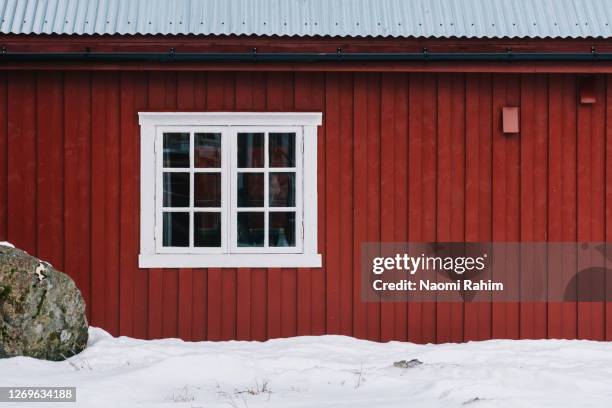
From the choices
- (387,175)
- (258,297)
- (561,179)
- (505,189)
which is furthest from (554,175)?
(258,297)

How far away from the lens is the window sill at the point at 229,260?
852 centimetres

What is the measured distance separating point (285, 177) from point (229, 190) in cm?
53

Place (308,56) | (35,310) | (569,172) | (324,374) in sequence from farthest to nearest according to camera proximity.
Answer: (569,172), (308,56), (35,310), (324,374)

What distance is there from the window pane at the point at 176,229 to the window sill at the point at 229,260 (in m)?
0.14

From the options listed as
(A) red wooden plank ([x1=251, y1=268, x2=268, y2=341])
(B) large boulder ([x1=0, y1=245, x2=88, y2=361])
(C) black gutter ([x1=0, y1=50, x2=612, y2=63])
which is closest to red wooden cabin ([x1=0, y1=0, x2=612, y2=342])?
(A) red wooden plank ([x1=251, y1=268, x2=268, y2=341])

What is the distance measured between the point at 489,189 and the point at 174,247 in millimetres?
2946

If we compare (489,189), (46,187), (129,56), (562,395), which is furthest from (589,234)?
(46,187)

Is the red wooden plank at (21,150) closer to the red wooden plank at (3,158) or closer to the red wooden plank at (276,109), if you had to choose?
the red wooden plank at (3,158)

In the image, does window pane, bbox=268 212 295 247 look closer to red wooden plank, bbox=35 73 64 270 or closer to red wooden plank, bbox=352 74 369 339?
red wooden plank, bbox=352 74 369 339

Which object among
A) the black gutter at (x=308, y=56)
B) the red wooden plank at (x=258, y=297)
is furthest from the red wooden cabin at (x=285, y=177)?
the black gutter at (x=308, y=56)

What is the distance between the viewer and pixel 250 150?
8.58 metres

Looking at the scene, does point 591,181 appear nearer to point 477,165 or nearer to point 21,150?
point 477,165

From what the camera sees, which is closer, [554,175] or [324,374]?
[324,374]

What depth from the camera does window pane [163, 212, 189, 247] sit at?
8594mm
